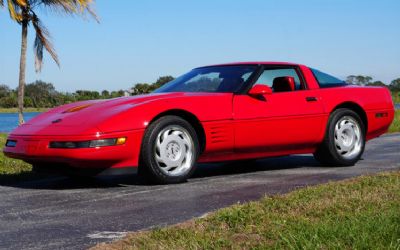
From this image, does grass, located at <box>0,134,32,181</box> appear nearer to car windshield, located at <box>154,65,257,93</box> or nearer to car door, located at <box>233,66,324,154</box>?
car windshield, located at <box>154,65,257,93</box>

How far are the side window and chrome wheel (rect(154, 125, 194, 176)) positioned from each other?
4.16 ft

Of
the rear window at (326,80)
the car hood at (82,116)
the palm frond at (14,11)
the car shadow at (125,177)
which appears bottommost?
the car shadow at (125,177)

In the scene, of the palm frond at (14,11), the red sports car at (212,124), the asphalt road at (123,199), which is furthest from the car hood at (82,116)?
the palm frond at (14,11)

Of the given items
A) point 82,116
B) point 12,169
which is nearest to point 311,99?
point 82,116

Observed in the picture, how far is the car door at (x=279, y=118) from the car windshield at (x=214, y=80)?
17 centimetres

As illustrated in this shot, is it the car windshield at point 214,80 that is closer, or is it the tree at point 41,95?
the car windshield at point 214,80

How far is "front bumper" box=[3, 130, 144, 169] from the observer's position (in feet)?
17.9

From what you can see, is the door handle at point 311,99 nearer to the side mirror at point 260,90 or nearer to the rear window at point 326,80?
the rear window at point 326,80

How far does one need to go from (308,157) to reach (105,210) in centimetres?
457

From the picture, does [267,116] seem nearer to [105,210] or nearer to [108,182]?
[108,182]

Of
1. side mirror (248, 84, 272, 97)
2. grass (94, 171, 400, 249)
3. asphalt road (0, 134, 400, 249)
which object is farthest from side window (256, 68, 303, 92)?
grass (94, 171, 400, 249)

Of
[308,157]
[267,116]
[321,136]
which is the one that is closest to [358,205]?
[267,116]

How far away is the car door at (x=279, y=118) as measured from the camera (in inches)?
252

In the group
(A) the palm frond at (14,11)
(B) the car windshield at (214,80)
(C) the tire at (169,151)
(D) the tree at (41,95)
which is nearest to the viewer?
(C) the tire at (169,151)
